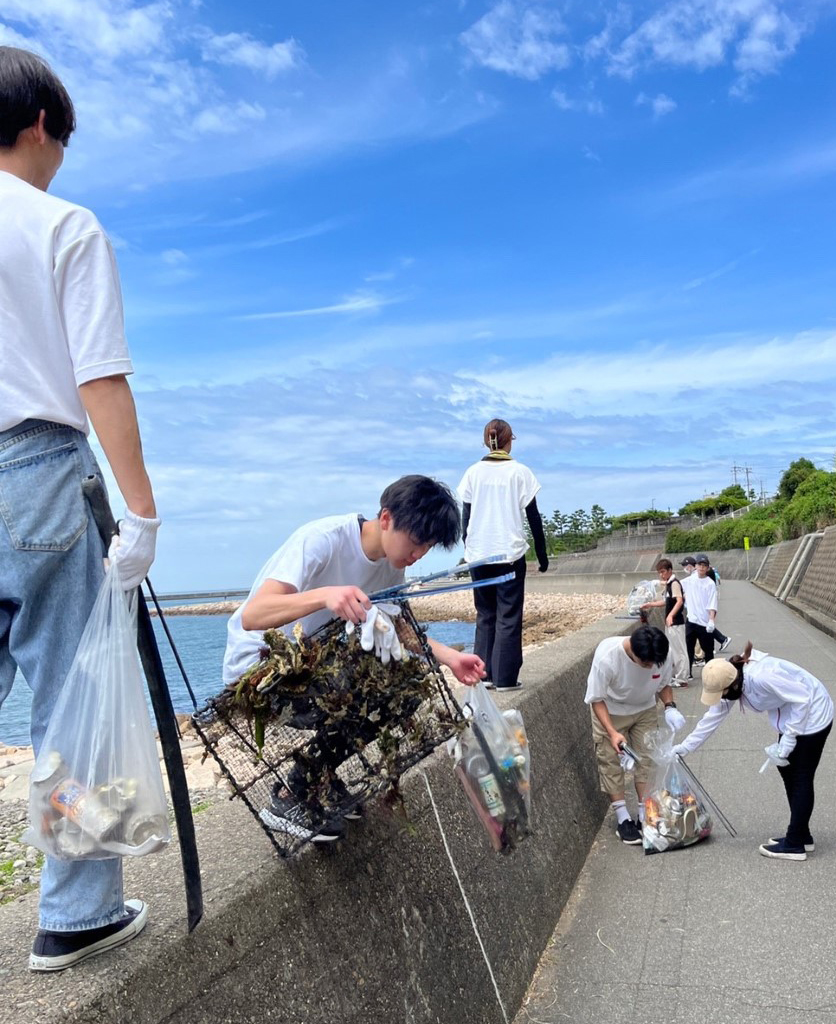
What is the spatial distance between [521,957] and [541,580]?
7266cm

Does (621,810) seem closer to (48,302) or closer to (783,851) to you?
(783,851)

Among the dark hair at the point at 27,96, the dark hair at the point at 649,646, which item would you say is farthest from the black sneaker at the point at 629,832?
the dark hair at the point at 27,96

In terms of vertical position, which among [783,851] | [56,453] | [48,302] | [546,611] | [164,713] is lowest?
[546,611]

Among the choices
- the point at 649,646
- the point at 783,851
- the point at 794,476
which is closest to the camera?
the point at 783,851

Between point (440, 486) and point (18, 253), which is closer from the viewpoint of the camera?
point (18, 253)

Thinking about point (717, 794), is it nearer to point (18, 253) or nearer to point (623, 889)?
point (623, 889)

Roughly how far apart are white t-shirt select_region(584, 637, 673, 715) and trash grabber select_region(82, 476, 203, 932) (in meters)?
5.24

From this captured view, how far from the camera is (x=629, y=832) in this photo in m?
6.92

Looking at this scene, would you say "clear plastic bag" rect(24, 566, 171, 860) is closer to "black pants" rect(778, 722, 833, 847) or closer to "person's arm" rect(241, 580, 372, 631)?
"person's arm" rect(241, 580, 372, 631)

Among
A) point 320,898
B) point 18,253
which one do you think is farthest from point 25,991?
point 18,253

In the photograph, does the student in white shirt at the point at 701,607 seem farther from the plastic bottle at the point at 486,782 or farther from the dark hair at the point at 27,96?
the dark hair at the point at 27,96

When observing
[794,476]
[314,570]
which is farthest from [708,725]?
[794,476]

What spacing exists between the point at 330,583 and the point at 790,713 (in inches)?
171

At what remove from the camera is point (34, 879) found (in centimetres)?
702
